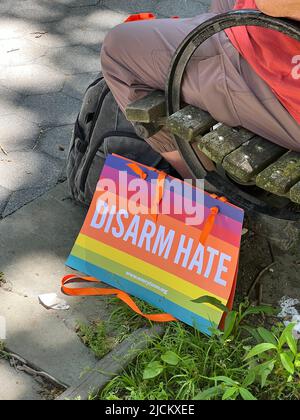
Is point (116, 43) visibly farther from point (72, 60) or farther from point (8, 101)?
point (72, 60)

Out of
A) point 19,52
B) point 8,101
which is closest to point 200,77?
point 8,101

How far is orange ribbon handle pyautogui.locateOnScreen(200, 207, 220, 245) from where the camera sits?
99.5 inches

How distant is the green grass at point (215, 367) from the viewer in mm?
2244

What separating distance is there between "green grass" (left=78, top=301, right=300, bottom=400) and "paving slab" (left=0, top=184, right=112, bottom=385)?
0.11 m

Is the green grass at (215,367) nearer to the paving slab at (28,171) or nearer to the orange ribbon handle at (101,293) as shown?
the orange ribbon handle at (101,293)

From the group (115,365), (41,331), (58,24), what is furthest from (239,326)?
(58,24)

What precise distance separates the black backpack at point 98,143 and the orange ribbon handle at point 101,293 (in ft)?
1.12

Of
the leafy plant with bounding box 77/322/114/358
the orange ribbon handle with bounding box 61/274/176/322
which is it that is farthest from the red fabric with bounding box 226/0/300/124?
the leafy plant with bounding box 77/322/114/358

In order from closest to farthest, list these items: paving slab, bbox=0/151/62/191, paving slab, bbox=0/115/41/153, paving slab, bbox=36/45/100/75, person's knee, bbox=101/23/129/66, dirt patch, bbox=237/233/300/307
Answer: person's knee, bbox=101/23/129/66 → dirt patch, bbox=237/233/300/307 → paving slab, bbox=0/151/62/191 → paving slab, bbox=0/115/41/153 → paving slab, bbox=36/45/100/75

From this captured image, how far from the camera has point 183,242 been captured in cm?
257

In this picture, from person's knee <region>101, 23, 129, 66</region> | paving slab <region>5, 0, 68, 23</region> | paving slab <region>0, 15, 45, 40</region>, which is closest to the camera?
person's knee <region>101, 23, 129, 66</region>

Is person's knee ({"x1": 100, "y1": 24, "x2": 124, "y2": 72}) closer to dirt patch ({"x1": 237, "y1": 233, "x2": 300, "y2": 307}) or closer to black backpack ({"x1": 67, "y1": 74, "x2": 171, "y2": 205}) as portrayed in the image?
black backpack ({"x1": 67, "y1": 74, "x2": 171, "y2": 205})

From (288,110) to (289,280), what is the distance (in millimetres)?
682
